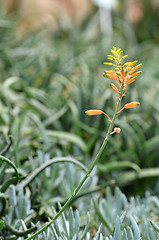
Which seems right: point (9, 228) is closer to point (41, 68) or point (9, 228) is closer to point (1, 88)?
point (1, 88)

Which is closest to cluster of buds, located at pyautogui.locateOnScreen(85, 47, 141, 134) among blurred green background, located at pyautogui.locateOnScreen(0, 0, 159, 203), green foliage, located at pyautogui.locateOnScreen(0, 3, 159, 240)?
green foliage, located at pyautogui.locateOnScreen(0, 3, 159, 240)

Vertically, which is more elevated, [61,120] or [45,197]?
[61,120]

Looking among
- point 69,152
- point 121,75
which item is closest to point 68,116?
point 69,152

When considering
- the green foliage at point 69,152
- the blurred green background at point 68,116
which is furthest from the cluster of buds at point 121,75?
the blurred green background at point 68,116

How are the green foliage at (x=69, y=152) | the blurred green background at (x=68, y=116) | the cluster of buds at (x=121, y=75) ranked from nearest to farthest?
the cluster of buds at (x=121, y=75), the green foliage at (x=69, y=152), the blurred green background at (x=68, y=116)

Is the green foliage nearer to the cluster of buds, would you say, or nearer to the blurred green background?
the blurred green background

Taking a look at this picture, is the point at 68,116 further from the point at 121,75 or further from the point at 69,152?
the point at 121,75

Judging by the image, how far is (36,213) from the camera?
27.9 inches

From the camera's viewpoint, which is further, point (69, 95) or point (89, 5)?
point (89, 5)

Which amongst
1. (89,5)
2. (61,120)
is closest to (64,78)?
(61,120)

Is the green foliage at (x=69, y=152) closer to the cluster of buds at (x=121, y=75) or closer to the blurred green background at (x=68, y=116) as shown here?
the blurred green background at (x=68, y=116)

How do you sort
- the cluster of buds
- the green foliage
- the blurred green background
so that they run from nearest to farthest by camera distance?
the cluster of buds → the green foliage → the blurred green background

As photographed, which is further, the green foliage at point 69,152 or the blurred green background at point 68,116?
the blurred green background at point 68,116

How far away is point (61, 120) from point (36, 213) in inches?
19.8
